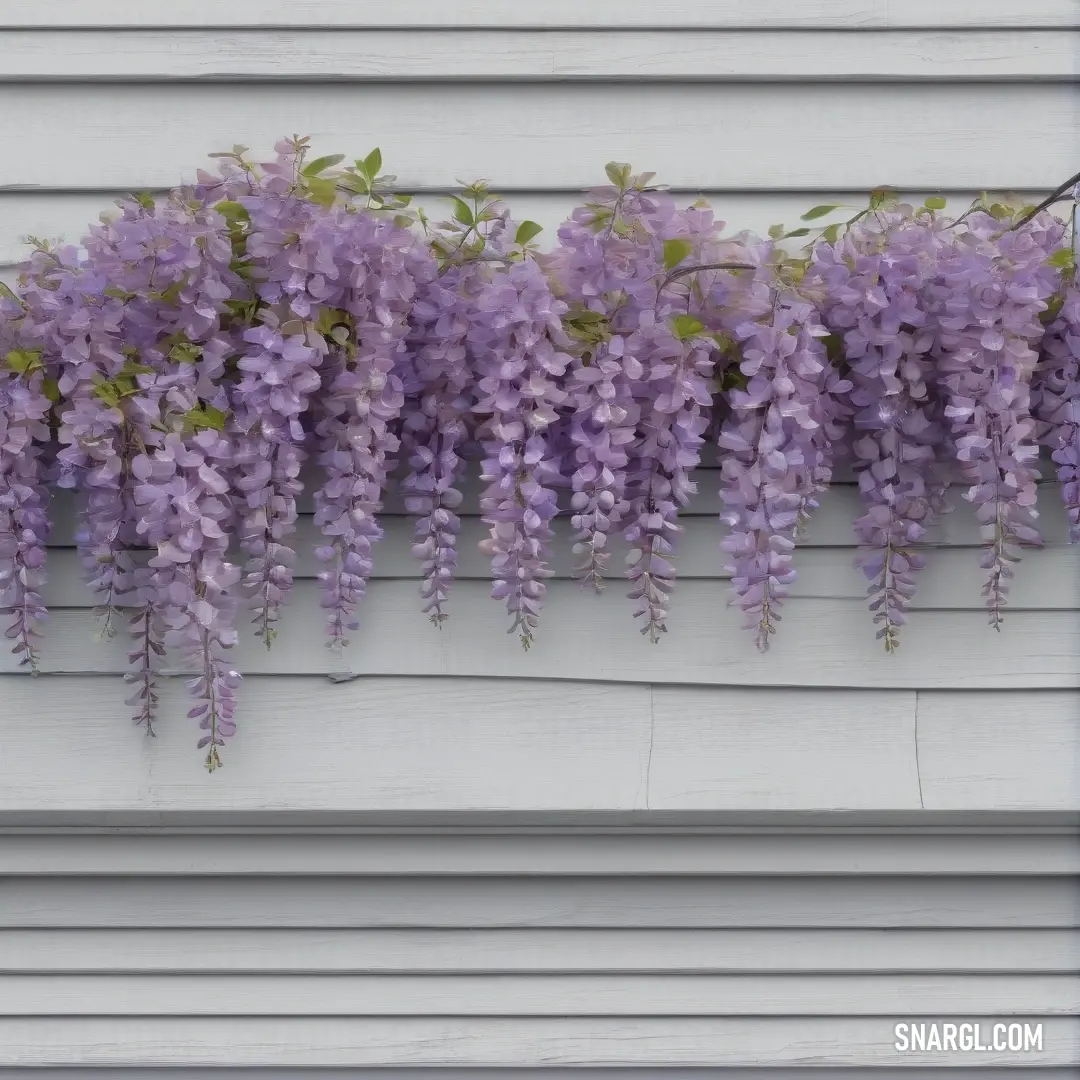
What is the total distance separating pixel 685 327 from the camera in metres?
1.32

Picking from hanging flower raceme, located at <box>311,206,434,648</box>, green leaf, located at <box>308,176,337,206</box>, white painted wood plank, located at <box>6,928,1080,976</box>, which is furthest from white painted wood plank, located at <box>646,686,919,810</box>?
green leaf, located at <box>308,176,337,206</box>

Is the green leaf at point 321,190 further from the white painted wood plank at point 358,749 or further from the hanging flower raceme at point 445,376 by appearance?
the white painted wood plank at point 358,749

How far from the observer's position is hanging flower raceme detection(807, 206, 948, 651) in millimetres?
1346

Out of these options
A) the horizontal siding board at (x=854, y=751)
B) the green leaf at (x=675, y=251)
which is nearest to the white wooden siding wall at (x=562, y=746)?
the horizontal siding board at (x=854, y=751)

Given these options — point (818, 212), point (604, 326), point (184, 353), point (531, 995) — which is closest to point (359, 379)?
point (184, 353)

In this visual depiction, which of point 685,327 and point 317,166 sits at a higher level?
point 317,166

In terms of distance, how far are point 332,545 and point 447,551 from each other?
0.17 meters

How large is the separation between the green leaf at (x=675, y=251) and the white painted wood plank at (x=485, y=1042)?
43.0 inches

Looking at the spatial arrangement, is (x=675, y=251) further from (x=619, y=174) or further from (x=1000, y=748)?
(x=1000, y=748)

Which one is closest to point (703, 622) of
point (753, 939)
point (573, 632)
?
point (573, 632)

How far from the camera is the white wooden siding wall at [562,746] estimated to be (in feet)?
4.74

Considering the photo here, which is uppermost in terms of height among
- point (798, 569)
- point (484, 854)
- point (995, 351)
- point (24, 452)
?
point (995, 351)

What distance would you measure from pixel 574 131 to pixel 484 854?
1061 millimetres

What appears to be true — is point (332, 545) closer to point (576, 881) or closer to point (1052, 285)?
point (576, 881)
